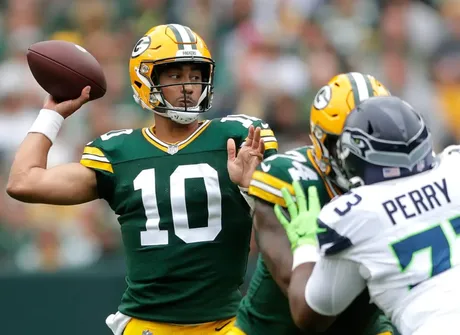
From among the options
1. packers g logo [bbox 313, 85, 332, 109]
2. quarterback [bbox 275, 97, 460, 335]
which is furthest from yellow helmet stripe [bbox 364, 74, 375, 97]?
quarterback [bbox 275, 97, 460, 335]

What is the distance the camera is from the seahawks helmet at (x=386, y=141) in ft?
11.0

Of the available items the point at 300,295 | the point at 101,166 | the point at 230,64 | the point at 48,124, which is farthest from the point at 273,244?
the point at 230,64

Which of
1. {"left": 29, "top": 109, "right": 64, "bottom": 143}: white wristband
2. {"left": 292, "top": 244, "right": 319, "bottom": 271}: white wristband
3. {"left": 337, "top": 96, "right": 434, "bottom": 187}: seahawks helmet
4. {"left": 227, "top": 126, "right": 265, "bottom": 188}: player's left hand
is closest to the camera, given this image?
{"left": 337, "top": 96, "right": 434, "bottom": 187}: seahawks helmet

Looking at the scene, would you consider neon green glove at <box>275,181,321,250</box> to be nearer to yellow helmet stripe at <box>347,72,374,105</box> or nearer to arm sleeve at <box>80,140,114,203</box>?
yellow helmet stripe at <box>347,72,374,105</box>

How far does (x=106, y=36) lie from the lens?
29.8 ft

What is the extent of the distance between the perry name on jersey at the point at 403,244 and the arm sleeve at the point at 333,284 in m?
0.04

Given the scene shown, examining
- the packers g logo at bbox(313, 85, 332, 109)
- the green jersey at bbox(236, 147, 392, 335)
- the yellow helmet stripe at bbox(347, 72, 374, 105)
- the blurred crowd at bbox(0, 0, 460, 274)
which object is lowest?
the blurred crowd at bbox(0, 0, 460, 274)

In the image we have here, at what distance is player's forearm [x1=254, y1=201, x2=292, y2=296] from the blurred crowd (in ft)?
12.0

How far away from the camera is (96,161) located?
179 inches

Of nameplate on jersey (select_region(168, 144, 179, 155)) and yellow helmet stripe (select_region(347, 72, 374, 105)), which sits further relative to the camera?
nameplate on jersey (select_region(168, 144, 179, 155))

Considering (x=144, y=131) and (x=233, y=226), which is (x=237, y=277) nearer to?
(x=233, y=226)

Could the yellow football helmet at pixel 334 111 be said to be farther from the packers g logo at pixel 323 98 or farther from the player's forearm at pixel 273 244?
the player's forearm at pixel 273 244

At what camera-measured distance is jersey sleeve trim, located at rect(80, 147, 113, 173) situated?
14.9 feet

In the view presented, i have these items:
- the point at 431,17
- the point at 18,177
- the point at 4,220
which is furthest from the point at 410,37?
the point at 18,177
